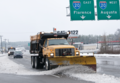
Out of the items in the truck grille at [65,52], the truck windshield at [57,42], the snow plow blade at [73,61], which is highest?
the truck windshield at [57,42]

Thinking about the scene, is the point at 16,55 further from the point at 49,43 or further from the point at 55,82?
the point at 55,82

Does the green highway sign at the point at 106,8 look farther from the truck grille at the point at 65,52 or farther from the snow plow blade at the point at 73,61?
the snow plow blade at the point at 73,61

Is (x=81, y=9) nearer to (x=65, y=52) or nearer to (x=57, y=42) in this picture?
(x=57, y=42)

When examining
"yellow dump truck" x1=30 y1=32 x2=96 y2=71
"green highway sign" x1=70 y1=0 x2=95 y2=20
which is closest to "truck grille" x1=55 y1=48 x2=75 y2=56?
"yellow dump truck" x1=30 y1=32 x2=96 y2=71

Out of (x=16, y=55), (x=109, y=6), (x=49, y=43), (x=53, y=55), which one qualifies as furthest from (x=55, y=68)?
(x=16, y=55)

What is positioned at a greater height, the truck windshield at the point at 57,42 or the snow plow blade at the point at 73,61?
the truck windshield at the point at 57,42

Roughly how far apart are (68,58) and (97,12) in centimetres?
1275

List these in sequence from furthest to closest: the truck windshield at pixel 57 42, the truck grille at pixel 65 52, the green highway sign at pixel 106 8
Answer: the green highway sign at pixel 106 8
the truck windshield at pixel 57 42
the truck grille at pixel 65 52

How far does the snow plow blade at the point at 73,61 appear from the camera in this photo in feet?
44.4

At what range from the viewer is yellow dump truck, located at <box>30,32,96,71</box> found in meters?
13.6

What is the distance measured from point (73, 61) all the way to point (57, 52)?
129 centimetres

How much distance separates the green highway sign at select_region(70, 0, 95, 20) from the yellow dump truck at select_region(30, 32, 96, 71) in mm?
7593

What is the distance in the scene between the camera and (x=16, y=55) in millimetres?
44031

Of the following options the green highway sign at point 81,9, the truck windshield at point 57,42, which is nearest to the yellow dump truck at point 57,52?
the truck windshield at point 57,42
